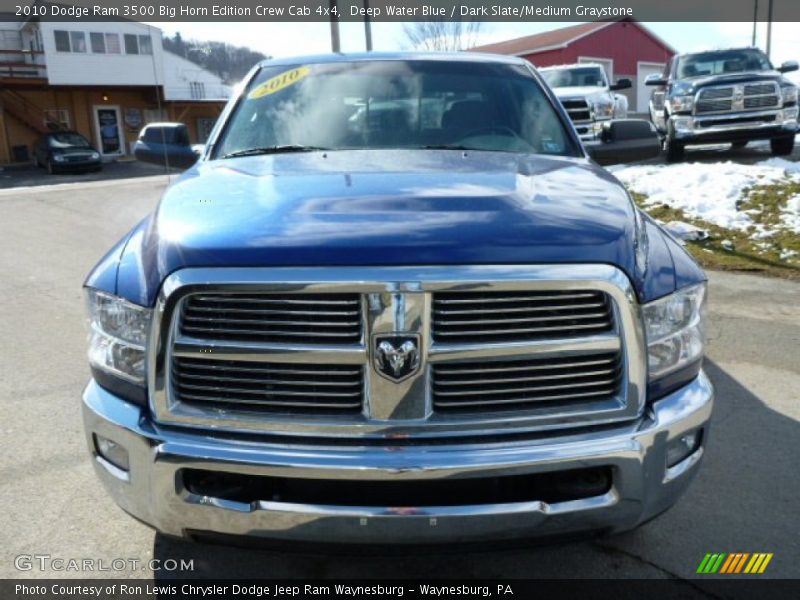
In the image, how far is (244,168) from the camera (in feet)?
9.36

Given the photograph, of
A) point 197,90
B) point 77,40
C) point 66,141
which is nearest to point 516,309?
point 66,141

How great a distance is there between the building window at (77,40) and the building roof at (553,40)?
763 inches

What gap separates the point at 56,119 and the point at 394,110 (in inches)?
1461

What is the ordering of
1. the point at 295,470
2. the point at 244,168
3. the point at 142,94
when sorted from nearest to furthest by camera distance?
1. the point at 295,470
2. the point at 244,168
3. the point at 142,94

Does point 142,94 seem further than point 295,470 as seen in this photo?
Yes

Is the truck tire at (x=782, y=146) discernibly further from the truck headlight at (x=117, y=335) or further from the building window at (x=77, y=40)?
the building window at (x=77, y=40)

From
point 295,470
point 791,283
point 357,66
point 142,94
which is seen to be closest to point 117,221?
Result: point 357,66

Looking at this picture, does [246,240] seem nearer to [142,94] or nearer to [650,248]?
[650,248]

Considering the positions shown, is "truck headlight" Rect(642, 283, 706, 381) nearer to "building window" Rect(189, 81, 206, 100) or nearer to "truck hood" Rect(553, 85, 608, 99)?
"truck hood" Rect(553, 85, 608, 99)

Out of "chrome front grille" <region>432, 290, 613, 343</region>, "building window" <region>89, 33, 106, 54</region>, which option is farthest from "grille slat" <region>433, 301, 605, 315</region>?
"building window" <region>89, 33, 106, 54</region>

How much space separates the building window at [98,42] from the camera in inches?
1363

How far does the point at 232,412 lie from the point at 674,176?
9.29m

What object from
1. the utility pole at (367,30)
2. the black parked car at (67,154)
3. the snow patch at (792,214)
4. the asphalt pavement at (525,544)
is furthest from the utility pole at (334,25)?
the black parked car at (67,154)

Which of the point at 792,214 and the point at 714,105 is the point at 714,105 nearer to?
the point at 714,105
